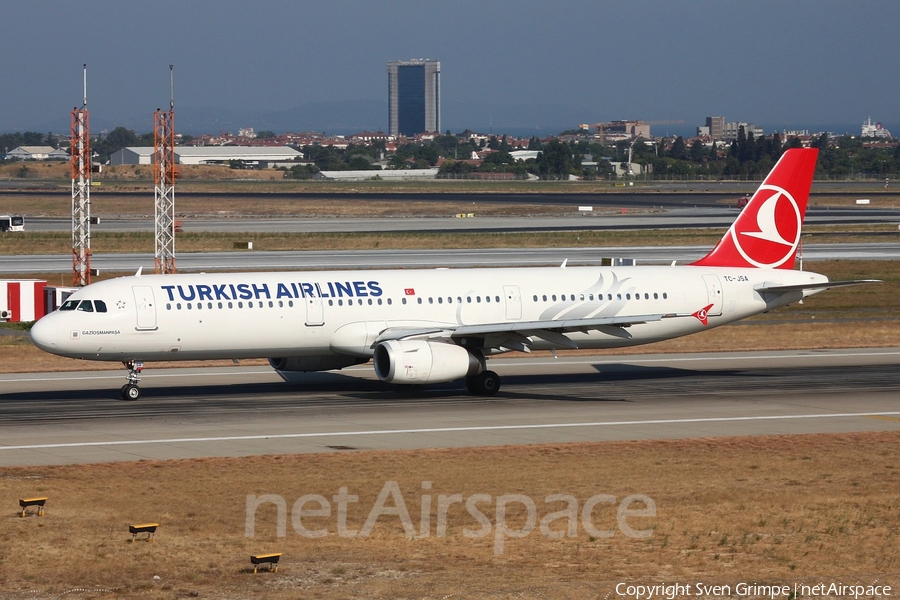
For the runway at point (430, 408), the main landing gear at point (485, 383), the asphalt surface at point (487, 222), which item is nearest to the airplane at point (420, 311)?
the main landing gear at point (485, 383)

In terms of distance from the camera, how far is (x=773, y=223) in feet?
150

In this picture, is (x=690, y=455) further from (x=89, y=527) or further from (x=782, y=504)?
(x=89, y=527)

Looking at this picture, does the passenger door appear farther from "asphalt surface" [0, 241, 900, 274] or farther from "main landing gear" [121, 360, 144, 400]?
"asphalt surface" [0, 241, 900, 274]

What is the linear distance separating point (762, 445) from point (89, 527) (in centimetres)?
1704

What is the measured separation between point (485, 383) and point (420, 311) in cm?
325

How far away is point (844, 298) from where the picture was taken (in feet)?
223

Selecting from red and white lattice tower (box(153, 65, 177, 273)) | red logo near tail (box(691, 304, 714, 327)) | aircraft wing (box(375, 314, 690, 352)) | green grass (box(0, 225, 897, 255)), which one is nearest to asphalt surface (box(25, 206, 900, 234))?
green grass (box(0, 225, 897, 255))

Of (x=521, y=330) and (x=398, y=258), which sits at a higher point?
(x=521, y=330)

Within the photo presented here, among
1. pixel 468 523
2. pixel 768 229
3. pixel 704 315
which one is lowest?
pixel 468 523

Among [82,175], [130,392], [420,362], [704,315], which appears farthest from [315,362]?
[82,175]

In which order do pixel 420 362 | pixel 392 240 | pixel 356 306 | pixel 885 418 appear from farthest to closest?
pixel 392 240 < pixel 356 306 < pixel 420 362 < pixel 885 418

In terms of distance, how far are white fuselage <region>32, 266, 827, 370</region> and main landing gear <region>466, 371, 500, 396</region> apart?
206cm

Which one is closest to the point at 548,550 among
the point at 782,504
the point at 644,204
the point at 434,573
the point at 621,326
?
the point at 434,573

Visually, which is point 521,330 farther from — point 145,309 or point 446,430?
point 145,309
